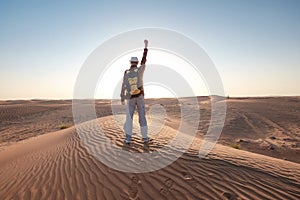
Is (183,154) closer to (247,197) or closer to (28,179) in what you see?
(247,197)

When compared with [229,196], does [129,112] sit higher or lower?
higher

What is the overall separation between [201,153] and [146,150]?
129 cm

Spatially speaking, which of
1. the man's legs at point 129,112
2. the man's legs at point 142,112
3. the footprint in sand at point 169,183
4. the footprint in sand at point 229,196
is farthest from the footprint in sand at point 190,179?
the man's legs at point 129,112

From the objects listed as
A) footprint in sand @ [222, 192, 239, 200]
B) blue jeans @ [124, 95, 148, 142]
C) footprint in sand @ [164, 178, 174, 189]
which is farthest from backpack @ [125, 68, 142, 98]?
footprint in sand @ [222, 192, 239, 200]

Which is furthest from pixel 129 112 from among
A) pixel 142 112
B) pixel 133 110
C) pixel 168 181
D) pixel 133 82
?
pixel 168 181

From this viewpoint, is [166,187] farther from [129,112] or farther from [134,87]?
[134,87]

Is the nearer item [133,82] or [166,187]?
[166,187]

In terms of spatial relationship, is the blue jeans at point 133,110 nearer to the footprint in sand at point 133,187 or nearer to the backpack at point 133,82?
the backpack at point 133,82

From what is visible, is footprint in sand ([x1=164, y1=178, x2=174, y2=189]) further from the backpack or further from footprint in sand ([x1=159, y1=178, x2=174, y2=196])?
the backpack

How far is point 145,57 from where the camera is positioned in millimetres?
6066

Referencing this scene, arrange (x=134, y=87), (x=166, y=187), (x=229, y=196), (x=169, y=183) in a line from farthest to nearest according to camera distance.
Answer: (x=134, y=87)
(x=169, y=183)
(x=166, y=187)
(x=229, y=196)

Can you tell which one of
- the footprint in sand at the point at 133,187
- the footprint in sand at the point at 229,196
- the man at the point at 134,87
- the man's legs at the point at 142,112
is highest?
the man at the point at 134,87

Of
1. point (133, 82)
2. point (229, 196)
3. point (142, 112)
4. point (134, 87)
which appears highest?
point (133, 82)

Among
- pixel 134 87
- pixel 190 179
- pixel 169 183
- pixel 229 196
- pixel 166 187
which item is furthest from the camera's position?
pixel 134 87
